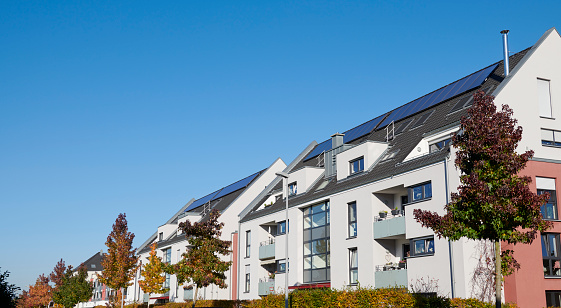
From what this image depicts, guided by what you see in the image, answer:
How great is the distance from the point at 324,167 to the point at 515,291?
16994 millimetres

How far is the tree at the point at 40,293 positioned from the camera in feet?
257

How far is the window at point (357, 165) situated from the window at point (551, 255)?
10.6 metres

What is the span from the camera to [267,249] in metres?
38.7

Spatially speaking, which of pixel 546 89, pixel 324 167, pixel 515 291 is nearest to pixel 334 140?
pixel 324 167

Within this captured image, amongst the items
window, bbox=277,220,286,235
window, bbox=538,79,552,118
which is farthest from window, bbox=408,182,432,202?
window, bbox=277,220,286,235

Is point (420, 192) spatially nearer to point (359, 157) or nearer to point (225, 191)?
point (359, 157)

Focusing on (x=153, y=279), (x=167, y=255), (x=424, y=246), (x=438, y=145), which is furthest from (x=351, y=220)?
(x=167, y=255)

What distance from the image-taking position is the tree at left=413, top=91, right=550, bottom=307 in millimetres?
13914

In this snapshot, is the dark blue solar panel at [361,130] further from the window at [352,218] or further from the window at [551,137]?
the window at [551,137]

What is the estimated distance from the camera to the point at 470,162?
49.4 feet

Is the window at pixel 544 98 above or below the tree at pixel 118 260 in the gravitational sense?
above

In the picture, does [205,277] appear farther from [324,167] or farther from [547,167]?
[547,167]

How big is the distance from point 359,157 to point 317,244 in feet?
19.6

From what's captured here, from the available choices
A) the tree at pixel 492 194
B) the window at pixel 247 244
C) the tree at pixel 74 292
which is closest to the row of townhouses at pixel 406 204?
the window at pixel 247 244
